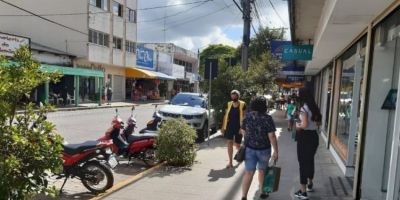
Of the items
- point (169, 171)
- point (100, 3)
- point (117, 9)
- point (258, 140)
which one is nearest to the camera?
point (258, 140)

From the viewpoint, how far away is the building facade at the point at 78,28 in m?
30.3

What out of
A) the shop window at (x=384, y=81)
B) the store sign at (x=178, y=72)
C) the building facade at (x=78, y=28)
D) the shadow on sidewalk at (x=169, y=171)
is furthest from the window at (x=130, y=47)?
the shop window at (x=384, y=81)

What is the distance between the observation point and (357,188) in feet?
21.2

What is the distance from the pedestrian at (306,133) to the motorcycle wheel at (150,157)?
3.46 meters

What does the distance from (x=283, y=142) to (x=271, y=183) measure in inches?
298

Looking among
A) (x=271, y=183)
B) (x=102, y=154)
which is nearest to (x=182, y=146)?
(x=102, y=154)

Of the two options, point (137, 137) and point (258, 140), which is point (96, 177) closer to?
point (137, 137)

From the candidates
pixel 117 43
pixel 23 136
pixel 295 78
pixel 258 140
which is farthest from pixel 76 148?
pixel 117 43

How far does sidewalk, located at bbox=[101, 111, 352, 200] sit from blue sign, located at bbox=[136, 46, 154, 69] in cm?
3414

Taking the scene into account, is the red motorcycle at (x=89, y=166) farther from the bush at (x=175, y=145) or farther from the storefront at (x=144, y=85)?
the storefront at (x=144, y=85)

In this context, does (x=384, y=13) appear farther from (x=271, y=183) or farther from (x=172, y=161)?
(x=172, y=161)

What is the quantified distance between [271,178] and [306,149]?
0.82m

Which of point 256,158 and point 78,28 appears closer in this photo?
point 256,158

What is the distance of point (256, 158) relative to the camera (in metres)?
6.30
